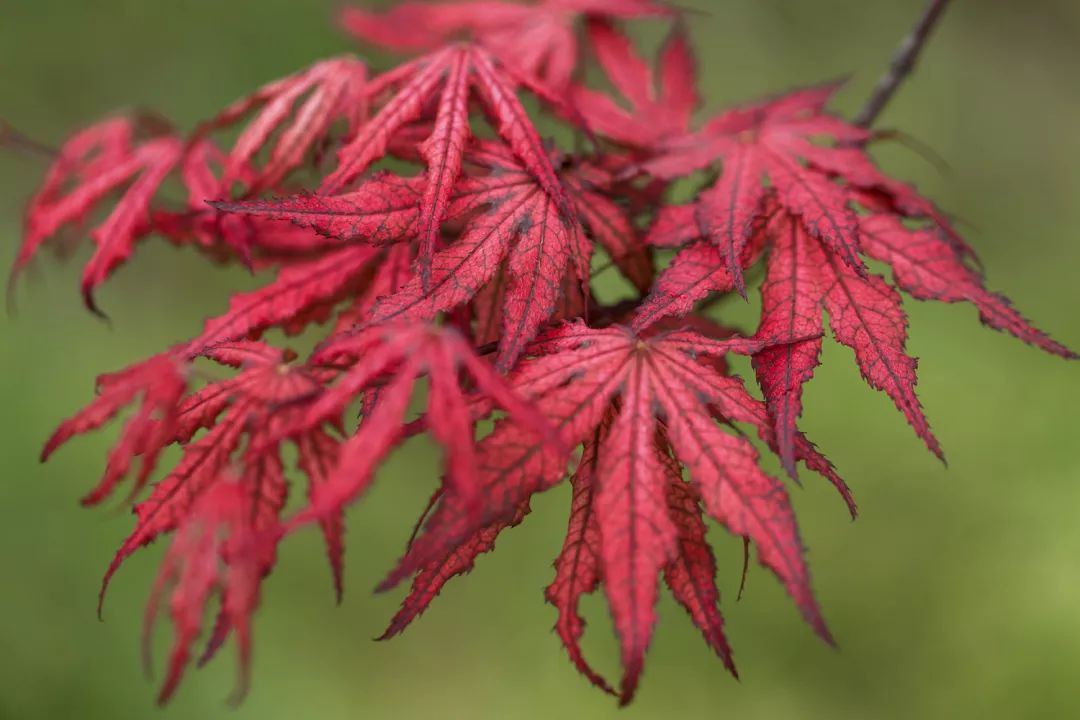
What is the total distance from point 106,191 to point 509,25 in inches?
31.8

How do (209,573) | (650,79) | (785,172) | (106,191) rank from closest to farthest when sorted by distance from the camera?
(209,573)
(785,172)
(106,191)
(650,79)

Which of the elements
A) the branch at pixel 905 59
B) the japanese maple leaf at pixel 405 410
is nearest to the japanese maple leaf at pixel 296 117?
the japanese maple leaf at pixel 405 410

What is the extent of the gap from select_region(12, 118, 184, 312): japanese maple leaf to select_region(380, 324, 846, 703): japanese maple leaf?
2.36 feet

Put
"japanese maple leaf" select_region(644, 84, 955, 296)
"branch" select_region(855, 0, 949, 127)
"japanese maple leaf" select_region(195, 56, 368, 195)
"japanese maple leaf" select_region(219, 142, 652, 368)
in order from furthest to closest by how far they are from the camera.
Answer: "branch" select_region(855, 0, 949, 127), "japanese maple leaf" select_region(195, 56, 368, 195), "japanese maple leaf" select_region(644, 84, 955, 296), "japanese maple leaf" select_region(219, 142, 652, 368)

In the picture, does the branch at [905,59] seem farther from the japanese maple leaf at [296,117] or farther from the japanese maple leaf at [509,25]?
the japanese maple leaf at [296,117]

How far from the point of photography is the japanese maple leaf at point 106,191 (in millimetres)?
1407

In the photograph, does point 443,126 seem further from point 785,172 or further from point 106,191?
point 106,191

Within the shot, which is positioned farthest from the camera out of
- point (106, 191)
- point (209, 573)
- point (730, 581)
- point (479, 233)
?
point (730, 581)

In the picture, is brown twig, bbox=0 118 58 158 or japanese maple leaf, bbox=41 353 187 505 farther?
brown twig, bbox=0 118 58 158

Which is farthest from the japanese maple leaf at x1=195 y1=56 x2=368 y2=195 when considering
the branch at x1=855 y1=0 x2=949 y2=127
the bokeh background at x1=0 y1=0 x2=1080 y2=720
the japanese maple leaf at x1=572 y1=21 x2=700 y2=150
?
the bokeh background at x1=0 y1=0 x2=1080 y2=720

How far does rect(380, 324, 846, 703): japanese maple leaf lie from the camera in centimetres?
92

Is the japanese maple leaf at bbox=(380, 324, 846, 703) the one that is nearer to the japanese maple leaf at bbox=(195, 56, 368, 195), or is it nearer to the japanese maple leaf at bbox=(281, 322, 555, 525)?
the japanese maple leaf at bbox=(281, 322, 555, 525)

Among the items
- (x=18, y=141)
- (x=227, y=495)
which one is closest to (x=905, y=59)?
(x=227, y=495)

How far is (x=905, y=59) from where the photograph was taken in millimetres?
1630
